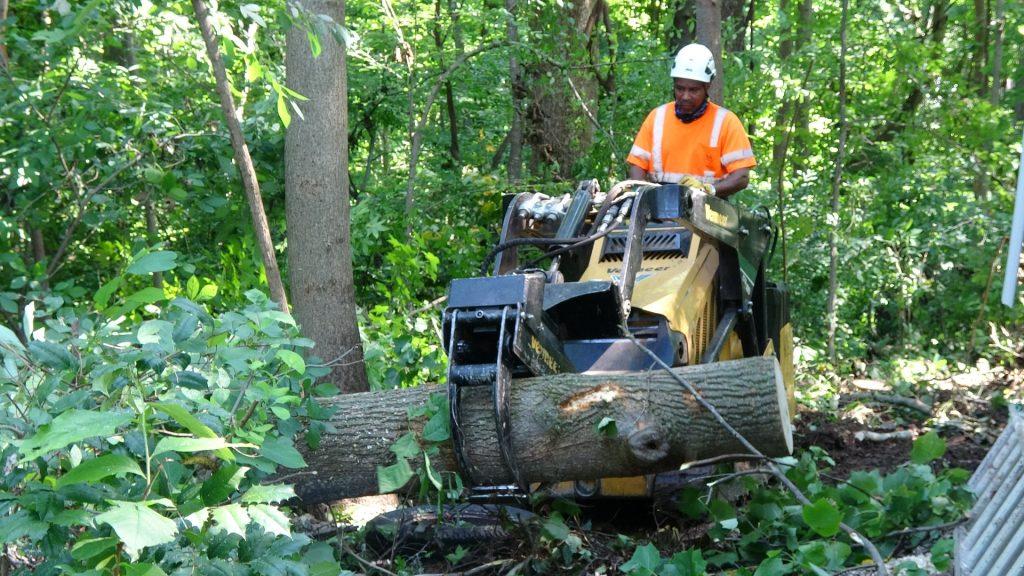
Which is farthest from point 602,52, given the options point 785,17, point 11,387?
point 11,387

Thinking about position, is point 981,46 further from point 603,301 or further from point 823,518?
point 823,518

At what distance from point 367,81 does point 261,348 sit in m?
6.29

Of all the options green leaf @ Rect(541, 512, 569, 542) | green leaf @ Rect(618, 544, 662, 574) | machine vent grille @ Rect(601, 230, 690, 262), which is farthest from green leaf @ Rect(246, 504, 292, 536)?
machine vent grille @ Rect(601, 230, 690, 262)

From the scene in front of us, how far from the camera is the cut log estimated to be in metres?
4.15

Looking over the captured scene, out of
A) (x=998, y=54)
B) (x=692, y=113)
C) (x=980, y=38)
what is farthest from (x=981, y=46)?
(x=692, y=113)

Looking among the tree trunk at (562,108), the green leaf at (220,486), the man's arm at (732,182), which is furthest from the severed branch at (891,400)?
the green leaf at (220,486)

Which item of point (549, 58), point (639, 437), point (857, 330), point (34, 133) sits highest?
point (549, 58)

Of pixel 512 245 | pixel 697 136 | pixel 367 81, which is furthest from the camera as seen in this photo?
pixel 367 81

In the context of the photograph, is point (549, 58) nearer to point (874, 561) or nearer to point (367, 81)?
point (367, 81)

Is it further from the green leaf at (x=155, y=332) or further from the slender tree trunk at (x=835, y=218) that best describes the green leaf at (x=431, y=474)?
the slender tree trunk at (x=835, y=218)

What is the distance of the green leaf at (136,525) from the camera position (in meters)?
2.63

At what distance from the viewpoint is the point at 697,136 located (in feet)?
21.5

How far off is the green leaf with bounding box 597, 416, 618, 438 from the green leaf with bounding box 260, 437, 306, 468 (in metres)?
1.17

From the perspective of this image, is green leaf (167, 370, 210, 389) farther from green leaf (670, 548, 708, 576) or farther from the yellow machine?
green leaf (670, 548, 708, 576)
